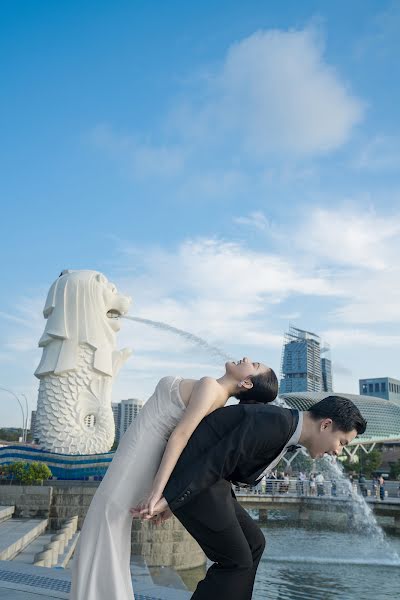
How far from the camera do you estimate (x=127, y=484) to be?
2400 millimetres

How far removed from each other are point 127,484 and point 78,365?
13629 millimetres

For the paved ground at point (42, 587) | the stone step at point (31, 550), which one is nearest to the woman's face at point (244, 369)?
the paved ground at point (42, 587)

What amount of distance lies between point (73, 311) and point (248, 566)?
1432cm

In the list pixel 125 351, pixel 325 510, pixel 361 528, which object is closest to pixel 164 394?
pixel 125 351

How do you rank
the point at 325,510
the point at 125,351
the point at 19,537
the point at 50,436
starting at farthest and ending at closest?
the point at 325,510, the point at 125,351, the point at 50,436, the point at 19,537

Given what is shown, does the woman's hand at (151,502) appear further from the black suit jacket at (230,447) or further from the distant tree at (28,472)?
the distant tree at (28,472)

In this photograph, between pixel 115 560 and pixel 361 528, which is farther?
pixel 361 528

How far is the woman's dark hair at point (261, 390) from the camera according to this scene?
2490 mm

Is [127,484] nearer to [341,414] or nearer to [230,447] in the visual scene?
[230,447]

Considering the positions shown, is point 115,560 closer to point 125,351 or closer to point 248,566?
point 248,566

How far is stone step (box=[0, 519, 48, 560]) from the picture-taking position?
713 centimetres

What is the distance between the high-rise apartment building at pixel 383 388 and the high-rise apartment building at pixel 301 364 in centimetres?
1034

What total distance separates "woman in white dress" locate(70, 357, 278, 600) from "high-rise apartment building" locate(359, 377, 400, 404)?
11849cm

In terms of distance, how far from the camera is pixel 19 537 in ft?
27.7
